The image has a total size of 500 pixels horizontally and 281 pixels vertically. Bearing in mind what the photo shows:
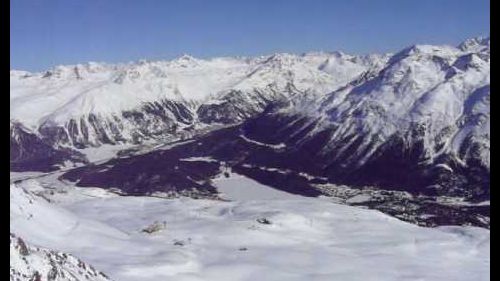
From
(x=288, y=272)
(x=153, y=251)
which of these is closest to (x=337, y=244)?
(x=288, y=272)

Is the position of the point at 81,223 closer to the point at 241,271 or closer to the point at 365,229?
the point at 241,271

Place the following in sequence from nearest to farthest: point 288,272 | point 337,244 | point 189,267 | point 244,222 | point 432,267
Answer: point 189,267, point 288,272, point 432,267, point 337,244, point 244,222

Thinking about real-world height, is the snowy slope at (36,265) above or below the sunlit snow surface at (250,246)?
above

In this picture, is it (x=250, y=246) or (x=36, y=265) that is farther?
(x=250, y=246)

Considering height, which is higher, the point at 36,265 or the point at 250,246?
the point at 36,265

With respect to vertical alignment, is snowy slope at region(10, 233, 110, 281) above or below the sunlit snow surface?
above

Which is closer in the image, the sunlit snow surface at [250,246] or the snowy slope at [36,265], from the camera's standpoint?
the snowy slope at [36,265]

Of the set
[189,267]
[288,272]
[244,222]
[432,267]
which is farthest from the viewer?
[244,222]

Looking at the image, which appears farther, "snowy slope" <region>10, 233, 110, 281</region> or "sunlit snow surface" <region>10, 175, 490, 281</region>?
"sunlit snow surface" <region>10, 175, 490, 281</region>
